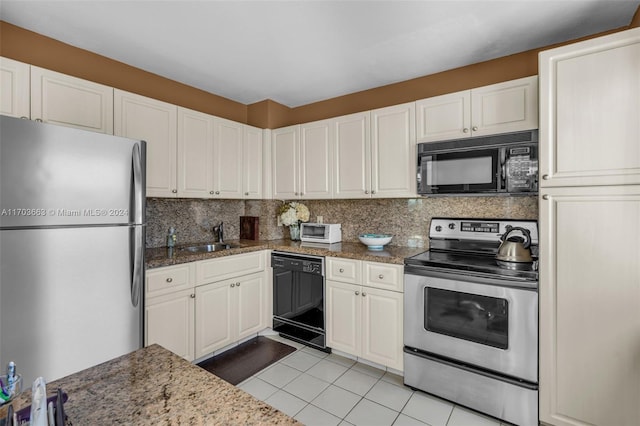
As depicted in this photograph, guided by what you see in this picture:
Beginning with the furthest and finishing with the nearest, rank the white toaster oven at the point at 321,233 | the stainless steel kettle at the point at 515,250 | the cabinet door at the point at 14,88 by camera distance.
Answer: the white toaster oven at the point at 321,233
the stainless steel kettle at the point at 515,250
the cabinet door at the point at 14,88

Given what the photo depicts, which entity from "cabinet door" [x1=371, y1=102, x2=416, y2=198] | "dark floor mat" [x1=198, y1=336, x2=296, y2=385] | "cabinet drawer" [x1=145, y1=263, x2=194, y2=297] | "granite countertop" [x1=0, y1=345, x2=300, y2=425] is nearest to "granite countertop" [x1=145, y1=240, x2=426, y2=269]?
"cabinet drawer" [x1=145, y1=263, x2=194, y2=297]

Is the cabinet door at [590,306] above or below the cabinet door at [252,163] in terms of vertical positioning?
below

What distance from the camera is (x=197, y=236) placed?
332 cm

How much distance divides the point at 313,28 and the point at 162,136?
150 centimetres

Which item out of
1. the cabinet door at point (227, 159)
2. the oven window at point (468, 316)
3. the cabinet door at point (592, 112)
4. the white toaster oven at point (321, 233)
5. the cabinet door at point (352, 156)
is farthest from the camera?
the white toaster oven at point (321, 233)

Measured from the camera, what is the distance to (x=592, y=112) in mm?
1726

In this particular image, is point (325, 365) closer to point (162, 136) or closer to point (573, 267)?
point (573, 267)

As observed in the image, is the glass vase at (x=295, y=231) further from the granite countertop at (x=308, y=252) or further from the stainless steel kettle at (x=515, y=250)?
the stainless steel kettle at (x=515, y=250)

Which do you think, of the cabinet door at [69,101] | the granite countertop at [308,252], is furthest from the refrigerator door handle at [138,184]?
the cabinet door at [69,101]

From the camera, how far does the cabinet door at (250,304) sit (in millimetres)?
2930

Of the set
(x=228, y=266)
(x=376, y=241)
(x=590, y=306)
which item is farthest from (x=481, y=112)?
(x=228, y=266)

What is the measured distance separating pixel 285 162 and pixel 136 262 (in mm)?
1916

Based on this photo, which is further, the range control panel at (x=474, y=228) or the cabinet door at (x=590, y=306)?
the range control panel at (x=474, y=228)

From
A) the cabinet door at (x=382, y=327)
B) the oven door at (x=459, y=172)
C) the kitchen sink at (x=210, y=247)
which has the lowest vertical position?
the cabinet door at (x=382, y=327)
